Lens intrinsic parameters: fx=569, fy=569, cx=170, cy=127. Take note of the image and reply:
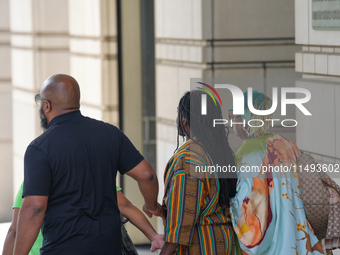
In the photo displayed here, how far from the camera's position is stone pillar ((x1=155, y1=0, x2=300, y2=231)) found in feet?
21.4

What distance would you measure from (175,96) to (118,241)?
368cm

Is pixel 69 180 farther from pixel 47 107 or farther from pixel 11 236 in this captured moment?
pixel 11 236

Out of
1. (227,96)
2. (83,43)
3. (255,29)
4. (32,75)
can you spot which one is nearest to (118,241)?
(227,96)

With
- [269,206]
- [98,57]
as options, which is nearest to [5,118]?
[98,57]

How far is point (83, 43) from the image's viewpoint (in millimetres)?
8344

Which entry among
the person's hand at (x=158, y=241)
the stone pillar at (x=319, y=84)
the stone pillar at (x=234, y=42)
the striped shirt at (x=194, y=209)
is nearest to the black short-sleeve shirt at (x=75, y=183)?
the striped shirt at (x=194, y=209)

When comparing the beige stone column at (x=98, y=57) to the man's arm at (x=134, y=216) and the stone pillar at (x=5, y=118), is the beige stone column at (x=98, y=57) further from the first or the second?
the man's arm at (x=134, y=216)

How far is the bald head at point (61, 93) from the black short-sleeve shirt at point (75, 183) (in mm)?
65

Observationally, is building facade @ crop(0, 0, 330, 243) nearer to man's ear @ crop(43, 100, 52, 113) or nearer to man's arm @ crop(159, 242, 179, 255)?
man's arm @ crop(159, 242, 179, 255)

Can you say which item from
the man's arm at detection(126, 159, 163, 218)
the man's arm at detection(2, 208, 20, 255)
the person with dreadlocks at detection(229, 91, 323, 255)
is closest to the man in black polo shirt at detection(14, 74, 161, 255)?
the man's arm at detection(126, 159, 163, 218)

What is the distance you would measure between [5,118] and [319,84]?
779 cm

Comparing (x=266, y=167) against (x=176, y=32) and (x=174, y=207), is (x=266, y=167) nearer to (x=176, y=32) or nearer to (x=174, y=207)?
(x=174, y=207)

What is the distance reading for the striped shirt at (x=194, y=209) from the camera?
11.1ft

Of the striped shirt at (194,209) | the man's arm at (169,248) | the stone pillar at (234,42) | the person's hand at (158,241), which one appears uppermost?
the stone pillar at (234,42)
